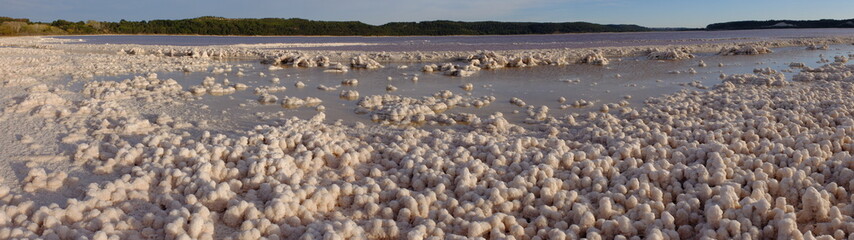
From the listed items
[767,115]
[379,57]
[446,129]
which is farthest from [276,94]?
[379,57]

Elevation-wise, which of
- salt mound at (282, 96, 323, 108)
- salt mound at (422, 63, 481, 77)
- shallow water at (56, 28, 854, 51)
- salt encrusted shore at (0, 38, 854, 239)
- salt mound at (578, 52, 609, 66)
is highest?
shallow water at (56, 28, 854, 51)

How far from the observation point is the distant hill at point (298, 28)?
52.6 meters

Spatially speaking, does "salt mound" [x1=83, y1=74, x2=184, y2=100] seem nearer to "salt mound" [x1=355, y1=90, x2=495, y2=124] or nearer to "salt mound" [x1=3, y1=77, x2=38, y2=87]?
"salt mound" [x1=3, y1=77, x2=38, y2=87]

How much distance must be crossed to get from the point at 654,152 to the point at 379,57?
1402 cm

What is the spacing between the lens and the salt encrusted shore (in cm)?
325

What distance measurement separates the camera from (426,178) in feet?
13.6

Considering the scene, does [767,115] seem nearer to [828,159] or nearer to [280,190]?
[828,159]

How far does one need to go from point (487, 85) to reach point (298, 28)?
169 feet

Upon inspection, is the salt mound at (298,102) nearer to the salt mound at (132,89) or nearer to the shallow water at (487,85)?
the shallow water at (487,85)

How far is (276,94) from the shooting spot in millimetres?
9047

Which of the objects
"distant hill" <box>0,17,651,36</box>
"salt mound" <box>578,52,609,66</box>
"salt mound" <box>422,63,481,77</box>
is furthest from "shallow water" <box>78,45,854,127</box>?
"distant hill" <box>0,17,651,36</box>

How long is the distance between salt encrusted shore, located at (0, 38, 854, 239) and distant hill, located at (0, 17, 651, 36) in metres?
49.6

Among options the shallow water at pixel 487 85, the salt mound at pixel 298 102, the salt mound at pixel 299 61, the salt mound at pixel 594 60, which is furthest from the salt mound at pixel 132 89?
the salt mound at pixel 594 60

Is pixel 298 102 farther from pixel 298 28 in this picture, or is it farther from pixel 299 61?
pixel 298 28
